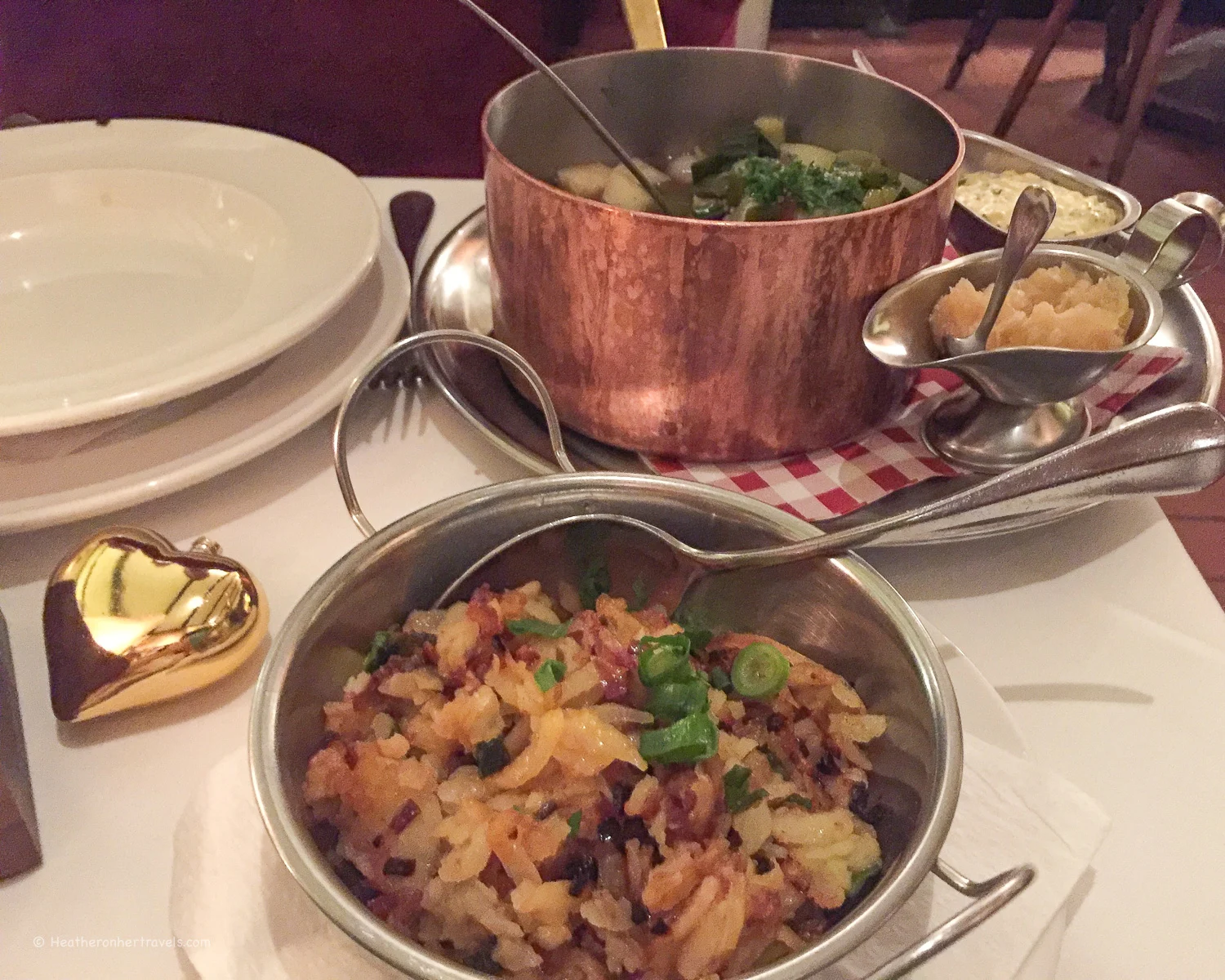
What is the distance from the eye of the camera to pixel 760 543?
1.96ft

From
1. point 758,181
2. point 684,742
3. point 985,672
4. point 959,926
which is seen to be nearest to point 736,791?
point 684,742

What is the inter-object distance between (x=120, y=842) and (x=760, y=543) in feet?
1.39

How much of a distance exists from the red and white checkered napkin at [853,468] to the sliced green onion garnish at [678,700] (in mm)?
230

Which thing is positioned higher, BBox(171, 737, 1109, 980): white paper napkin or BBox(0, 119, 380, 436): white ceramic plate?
BBox(0, 119, 380, 436): white ceramic plate

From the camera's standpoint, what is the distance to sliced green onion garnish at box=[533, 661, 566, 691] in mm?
532

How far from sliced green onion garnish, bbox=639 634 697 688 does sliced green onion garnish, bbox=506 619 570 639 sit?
6 cm

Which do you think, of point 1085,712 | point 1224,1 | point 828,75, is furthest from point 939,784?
point 1224,1

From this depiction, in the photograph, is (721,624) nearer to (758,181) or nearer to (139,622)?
(139,622)

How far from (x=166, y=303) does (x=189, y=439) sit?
25 cm

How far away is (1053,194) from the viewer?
1111 mm

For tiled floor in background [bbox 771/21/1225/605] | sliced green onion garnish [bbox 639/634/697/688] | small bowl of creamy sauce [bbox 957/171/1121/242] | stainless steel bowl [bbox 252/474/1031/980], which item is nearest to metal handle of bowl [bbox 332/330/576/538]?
stainless steel bowl [bbox 252/474/1031/980]

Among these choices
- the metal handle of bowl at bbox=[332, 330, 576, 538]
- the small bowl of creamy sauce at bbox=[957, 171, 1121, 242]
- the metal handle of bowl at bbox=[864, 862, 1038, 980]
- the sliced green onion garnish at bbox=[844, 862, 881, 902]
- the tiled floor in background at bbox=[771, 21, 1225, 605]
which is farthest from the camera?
the tiled floor in background at bbox=[771, 21, 1225, 605]

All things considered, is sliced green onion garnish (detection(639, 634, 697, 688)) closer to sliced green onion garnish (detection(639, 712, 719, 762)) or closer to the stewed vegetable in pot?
sliced green onion garnish (detection(639, 712, 719, 762))

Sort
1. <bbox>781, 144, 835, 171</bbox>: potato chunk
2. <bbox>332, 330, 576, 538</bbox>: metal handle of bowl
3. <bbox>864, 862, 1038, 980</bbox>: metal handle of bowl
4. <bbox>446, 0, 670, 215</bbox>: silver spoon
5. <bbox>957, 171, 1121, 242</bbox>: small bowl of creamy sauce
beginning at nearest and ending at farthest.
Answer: <bbox>864, 862, 1038, 980</bbox>: metal handle of bowl < <bbox>332, 330, 576, 538</bbox>: metal handle of bowl < <bbox>446, 0, 670, 215</bbox>: silver spoon < <bbox>781, 144, 835, 171</bbox>: potato chunk < <bbox>957, 171, 1121, 242</bbox>: small bowl of creamy sauce
